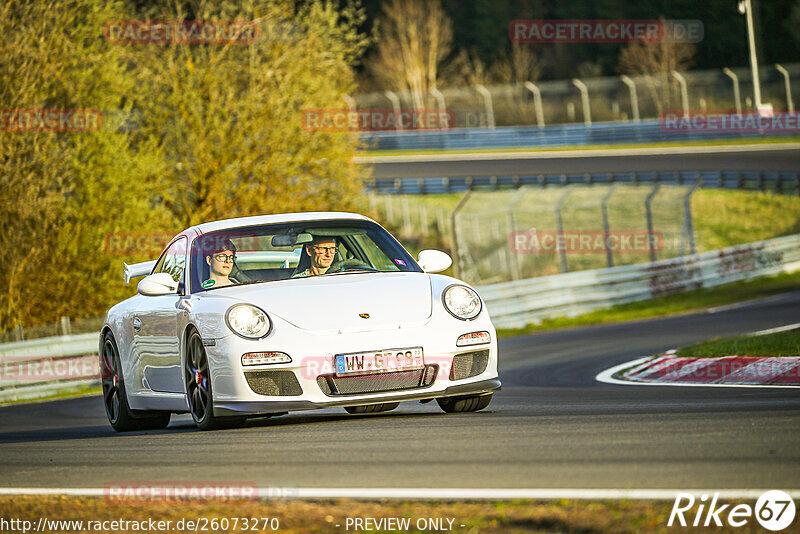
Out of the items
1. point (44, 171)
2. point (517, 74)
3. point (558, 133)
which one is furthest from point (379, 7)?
point (44, 171)

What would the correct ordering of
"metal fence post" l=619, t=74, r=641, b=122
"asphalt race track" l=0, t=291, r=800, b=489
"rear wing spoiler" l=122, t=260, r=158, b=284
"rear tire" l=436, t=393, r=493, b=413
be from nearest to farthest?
1. "asphalt race track" l=0, t=291, r=800, b=489
2. "rear tire" l=436, t=393, r=493, b=413
3. "rear wing spoiler" l=122, t=260, r=158, b=284
4. "metal fence post" l=619, t=74, r=641, b=122

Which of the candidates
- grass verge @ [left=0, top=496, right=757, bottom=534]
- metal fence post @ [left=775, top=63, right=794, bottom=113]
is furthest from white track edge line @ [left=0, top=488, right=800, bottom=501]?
metal fence post @ [left=775, top=63, right=794, bottom=113]

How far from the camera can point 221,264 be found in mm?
8531

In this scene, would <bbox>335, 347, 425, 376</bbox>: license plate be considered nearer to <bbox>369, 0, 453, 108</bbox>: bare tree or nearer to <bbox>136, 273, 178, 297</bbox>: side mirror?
<bbox>136, 273, 178, 297</bbox>: side mirror

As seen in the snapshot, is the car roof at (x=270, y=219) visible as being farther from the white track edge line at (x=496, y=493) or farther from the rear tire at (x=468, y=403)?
the white track edge line at (x=496, y=493)

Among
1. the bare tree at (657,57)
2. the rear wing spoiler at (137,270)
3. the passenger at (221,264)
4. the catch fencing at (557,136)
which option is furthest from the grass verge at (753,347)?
the bare tree at (657,57)

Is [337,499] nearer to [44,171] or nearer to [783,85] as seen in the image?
[44,171]

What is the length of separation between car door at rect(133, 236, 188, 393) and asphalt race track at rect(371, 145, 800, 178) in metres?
31.6

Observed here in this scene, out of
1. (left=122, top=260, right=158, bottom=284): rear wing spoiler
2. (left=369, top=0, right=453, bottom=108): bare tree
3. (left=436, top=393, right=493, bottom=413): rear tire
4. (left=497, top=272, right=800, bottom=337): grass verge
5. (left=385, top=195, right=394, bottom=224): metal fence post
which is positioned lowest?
(left=497, top=272, right=800, bottom=337): grass verge

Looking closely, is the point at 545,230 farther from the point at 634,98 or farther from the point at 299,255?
the point at 299,255

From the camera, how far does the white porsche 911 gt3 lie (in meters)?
7.44

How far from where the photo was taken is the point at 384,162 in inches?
1991

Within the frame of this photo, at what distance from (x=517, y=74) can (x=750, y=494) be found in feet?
232

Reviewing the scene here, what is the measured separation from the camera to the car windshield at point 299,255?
8.52 metres
